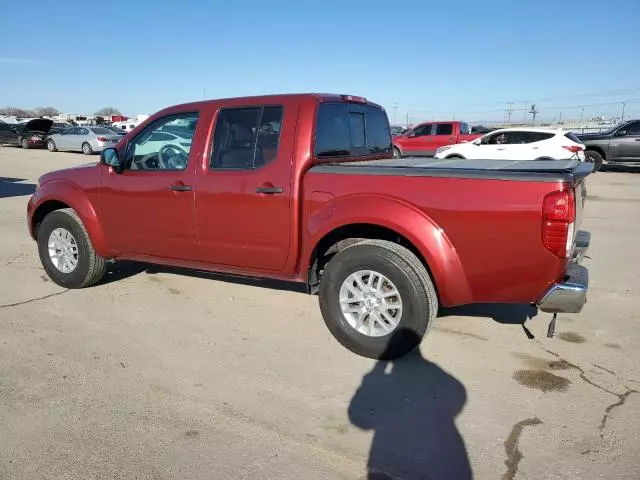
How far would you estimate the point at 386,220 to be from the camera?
11.9 ft

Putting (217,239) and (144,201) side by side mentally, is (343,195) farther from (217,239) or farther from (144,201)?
(144,201)

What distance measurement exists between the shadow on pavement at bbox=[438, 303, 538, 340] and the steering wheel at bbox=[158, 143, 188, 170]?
8.67 feet

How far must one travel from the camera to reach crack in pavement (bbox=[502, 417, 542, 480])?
2617mm

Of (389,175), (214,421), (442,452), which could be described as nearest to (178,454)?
(214,421)

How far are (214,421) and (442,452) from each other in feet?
4.20

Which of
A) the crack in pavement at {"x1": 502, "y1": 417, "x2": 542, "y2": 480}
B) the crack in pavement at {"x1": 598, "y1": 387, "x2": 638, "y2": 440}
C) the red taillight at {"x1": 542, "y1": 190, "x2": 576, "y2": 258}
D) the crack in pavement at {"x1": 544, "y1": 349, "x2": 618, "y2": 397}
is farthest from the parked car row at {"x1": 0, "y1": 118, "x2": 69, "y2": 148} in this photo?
the crack in pavement at {"x1": 598, "y1": 387, "x2": 638, "y2": 440}

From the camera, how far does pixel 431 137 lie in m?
20.6

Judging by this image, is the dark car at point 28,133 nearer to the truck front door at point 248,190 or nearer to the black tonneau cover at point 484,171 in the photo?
the truck front door at point 248,190

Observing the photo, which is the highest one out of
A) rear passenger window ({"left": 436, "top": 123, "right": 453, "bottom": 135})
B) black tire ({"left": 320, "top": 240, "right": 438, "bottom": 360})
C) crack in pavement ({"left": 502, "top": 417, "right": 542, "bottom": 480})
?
rear passenger window ({"left": 436, "top": 123, "right": 453, "bottom": 135})

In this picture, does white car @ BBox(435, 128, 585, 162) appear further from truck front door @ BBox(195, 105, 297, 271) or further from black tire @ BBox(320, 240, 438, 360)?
black tire @ BBox(320, 240, 438, 360)

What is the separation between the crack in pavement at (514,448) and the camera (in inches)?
103

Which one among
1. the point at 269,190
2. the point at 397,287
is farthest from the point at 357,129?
the point at 397,287

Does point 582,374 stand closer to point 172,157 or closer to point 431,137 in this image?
point 172,157

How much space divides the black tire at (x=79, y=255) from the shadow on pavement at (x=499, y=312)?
134 inches
